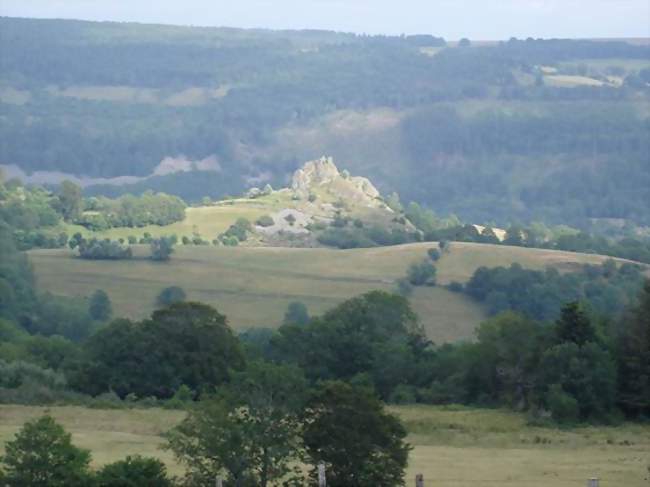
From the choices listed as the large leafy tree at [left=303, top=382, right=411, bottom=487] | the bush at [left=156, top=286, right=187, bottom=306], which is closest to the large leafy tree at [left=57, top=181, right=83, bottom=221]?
the bush at [left=156, top=286, right=187, bottom=306]

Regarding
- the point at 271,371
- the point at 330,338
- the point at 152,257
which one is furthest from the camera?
the point at 152,257

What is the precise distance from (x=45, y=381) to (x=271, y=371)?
24.1 metres

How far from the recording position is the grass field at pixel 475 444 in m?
42.8

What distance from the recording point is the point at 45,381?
63.6 m

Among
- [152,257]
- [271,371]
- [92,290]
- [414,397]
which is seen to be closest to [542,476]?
[271,371]

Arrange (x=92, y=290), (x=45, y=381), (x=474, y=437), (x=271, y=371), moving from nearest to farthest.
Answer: (x=271, y=371) < (x=474, y=437) < (x=45, y=381) < (x=92, y=290)

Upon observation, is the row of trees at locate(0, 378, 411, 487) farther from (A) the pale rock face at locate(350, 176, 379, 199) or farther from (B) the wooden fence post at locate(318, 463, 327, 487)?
(A) the pale rock face at locate(350, 176, 379, 199)

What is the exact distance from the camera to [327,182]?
165000 millimetres

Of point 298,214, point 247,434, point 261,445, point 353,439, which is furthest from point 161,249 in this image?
point 353,439

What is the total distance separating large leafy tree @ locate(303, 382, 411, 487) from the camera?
37750 mm

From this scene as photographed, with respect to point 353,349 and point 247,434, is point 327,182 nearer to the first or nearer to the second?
point 353,349

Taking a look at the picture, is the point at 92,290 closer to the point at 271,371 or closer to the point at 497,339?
the point at 497,339

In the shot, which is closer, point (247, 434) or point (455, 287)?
point (247, 434)

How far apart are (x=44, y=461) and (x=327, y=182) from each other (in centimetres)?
12954
